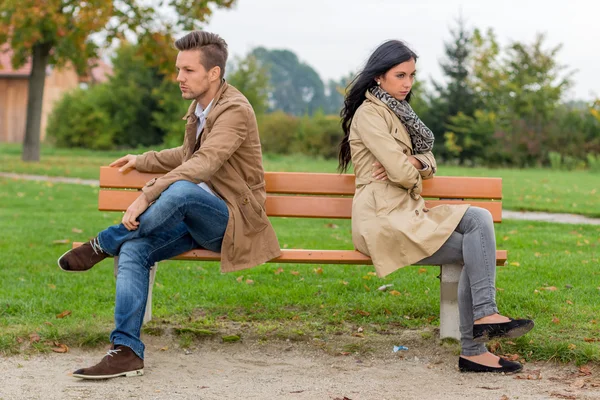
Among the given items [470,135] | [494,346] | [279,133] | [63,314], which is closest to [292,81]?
[279,133]

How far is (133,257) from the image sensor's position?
4195 mm

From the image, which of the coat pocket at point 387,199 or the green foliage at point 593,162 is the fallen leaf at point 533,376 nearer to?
the coat pocket at point 387,199

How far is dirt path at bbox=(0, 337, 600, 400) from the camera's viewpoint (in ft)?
12.8

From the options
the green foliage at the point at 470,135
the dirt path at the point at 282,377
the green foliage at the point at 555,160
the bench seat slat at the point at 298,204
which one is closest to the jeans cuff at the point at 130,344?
the dirt path at the point at 282,377

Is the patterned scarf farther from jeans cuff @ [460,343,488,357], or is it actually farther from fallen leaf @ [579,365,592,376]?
fallen leaf @ [579,365,592,376]

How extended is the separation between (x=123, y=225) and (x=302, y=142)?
27357 mm

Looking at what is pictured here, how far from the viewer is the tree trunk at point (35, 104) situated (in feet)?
73.3

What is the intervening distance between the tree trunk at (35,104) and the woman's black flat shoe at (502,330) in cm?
1979

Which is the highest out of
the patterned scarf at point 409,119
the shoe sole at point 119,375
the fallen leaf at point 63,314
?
the patterned scarf at point 409,119

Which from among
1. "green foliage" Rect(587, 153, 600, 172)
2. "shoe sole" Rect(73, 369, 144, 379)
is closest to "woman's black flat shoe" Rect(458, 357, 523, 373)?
"shoe sole" Rect(73, 369, 144, 379)

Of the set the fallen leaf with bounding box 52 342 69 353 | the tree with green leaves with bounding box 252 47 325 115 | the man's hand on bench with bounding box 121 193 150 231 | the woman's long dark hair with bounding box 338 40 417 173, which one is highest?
the tree with green leaves with bounding box 252 47 325 115

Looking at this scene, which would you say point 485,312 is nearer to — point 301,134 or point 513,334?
point 513,334

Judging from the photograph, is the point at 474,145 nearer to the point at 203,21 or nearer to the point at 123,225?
the point at 203,21

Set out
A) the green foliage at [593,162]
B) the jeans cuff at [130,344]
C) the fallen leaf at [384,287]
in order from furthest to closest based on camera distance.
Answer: the green foliage at [593,162]
the fallen leaf at [384,287]
the jeans cuff at [130,344]
